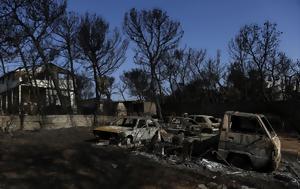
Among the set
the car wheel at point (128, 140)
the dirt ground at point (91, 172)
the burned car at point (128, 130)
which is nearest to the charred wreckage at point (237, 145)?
the dirt ground at point (91, 172)

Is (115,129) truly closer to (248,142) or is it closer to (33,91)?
(248,142)

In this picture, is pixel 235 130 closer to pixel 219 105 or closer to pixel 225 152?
pixel 225 152

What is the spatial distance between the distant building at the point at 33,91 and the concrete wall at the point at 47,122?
48.9 inches

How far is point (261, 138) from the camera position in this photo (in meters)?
13.0

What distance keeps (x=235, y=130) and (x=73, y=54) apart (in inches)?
1070

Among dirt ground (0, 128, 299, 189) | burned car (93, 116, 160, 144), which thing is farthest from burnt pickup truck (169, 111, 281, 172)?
burned car (93, 116, 160, 144)

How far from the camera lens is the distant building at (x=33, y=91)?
2714 centimetres

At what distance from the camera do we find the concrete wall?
22875mm

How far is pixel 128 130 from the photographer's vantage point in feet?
58.7

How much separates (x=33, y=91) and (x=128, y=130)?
1919cm

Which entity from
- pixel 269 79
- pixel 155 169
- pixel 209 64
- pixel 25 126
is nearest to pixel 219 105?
pixel 269 79

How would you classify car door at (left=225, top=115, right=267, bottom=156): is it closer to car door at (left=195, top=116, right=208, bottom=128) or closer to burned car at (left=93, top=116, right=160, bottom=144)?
burned car at (left=93, top=116, right=160, bottom=144)

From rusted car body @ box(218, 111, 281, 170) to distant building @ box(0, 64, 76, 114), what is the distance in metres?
15.4

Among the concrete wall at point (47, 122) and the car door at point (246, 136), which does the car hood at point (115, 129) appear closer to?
the car door at point (246, 136)
